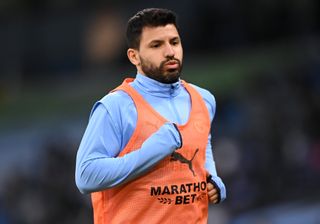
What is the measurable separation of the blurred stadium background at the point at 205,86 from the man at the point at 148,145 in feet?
15.2

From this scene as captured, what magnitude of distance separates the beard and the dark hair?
0.13 m

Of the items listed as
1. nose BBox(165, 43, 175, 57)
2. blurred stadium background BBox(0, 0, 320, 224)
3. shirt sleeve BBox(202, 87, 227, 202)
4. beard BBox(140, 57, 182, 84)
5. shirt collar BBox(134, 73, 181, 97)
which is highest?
nose BBox(165, 43, 175, 57)

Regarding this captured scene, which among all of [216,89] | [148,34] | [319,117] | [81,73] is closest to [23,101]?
[81,73]

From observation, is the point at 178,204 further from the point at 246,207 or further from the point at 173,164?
the point at 246,207

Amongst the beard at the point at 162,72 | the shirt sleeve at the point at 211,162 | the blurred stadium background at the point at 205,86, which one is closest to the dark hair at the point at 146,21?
the beard at the point at 162,72

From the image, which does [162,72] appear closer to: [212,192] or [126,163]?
[126,163]

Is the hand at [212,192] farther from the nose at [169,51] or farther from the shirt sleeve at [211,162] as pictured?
the nose at [169,51]

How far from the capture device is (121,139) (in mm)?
5715

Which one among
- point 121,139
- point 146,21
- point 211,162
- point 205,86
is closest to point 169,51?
point 146,21

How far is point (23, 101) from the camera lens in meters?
16.8

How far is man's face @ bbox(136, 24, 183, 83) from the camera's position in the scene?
5758mm

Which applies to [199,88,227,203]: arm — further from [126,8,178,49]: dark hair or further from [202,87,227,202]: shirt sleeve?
[126,8,178,49]: dark hair

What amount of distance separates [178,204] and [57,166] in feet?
25.5

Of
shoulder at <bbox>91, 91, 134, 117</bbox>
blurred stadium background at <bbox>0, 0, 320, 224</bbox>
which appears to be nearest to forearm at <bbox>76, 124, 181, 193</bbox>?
shoulder at <bbox>91, 91, 134, 117</bbox>
